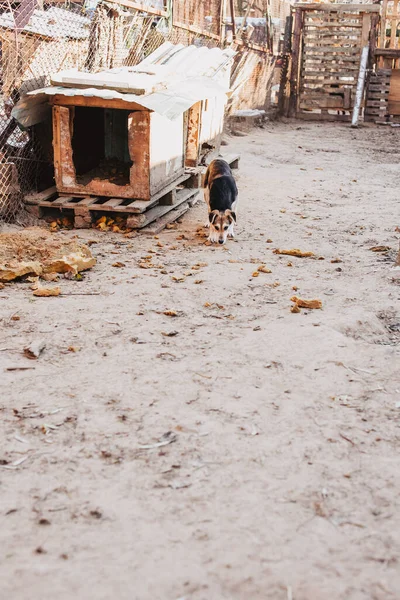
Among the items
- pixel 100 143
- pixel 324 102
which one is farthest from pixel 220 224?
pixel 324 102

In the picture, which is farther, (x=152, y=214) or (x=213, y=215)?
(x=152, y=214)

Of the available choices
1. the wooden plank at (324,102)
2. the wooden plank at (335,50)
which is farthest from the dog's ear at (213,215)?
the wooden plank at (335,50)

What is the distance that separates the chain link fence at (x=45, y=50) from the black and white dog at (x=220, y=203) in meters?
1.82

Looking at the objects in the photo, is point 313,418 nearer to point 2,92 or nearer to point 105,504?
point 105,504

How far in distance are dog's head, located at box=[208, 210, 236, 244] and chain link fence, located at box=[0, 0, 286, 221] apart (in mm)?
1988

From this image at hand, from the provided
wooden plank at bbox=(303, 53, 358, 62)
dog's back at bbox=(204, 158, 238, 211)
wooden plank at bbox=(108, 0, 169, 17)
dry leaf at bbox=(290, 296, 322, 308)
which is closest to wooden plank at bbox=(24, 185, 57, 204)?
dog's back at bbox=(204, 158, 238, 211)

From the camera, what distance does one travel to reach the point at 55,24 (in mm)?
6582

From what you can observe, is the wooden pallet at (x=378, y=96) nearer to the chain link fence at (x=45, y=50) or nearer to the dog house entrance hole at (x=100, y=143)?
the chain link fence at (x=45, y=50)

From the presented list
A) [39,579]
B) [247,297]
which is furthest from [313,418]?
[247,297]

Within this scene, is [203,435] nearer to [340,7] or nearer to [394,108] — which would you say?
[394,108]

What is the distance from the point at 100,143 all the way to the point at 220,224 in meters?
2.81

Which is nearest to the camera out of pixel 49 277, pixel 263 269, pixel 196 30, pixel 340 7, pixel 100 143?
pixel 49 277

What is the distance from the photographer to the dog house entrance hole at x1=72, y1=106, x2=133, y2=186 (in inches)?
294

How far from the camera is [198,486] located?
2.48m
